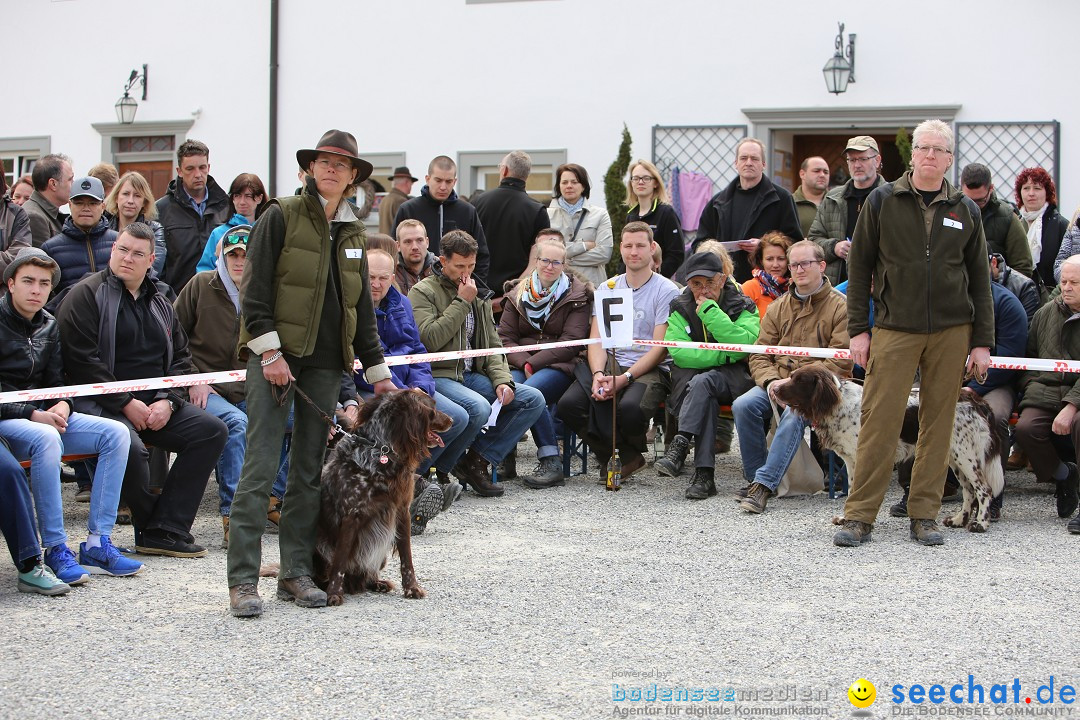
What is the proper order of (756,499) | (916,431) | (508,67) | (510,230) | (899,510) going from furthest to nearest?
(508,67) → (510,230) → (756,499) → (899,510) → (916,431)

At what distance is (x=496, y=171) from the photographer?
16.1 metres

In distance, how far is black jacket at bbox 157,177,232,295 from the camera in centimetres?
923

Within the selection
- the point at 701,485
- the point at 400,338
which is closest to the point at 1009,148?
the point at 701,485

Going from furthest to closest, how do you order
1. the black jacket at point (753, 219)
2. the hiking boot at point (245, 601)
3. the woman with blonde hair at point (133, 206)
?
1. the black jacket at point (753, 219)
2. the woman with blonde hair at point (133, 206)
3. the hiking boot at point (245, 601)

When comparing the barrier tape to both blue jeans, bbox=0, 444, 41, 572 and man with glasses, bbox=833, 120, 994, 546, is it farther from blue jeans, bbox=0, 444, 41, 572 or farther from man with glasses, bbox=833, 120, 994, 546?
man with glasses, bbox=833, 120, 994, 546

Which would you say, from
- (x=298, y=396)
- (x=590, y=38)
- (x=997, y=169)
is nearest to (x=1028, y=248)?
(x=997, y=169)

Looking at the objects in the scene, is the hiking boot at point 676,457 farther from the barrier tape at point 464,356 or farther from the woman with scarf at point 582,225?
the woman with scarf at point 582,225

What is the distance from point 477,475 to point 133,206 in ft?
10.5

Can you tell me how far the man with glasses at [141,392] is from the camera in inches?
255

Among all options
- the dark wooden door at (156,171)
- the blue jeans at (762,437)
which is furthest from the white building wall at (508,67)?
the blue jeans at (762,437)

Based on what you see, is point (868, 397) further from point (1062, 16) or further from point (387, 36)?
point (387, 36)

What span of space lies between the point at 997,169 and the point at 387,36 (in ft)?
25.6

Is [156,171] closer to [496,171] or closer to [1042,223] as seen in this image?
[496,171]

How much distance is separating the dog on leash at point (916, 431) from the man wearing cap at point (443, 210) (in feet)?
11.0
